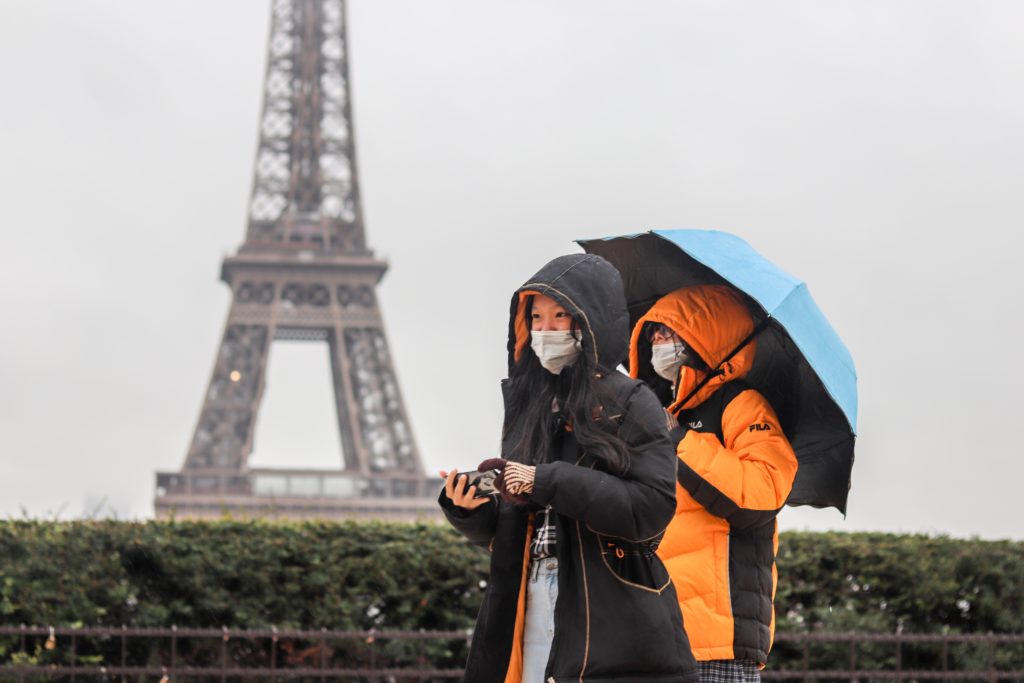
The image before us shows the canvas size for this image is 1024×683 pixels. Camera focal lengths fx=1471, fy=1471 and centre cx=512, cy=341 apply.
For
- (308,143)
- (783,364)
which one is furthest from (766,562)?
(308,143)

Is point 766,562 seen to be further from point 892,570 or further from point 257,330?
point 257,330

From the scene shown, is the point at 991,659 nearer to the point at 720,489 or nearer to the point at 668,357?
the point at 668,357

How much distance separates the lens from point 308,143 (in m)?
46.5

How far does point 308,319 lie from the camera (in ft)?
143

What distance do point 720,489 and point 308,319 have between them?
40593 mm

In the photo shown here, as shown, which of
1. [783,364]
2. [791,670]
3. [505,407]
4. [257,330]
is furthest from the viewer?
[257,330]

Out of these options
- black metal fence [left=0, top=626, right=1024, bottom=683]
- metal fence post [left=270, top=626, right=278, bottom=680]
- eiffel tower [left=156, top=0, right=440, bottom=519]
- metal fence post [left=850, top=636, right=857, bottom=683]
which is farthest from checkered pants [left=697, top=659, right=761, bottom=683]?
eiffel tower [left=156, top=0, right=440, bottom=519]

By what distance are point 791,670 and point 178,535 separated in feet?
10.6

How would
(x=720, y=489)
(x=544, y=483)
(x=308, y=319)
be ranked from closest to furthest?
(x=544, y=483), (x=720, y=489), (x=308, y=319)

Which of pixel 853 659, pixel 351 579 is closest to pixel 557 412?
pixel 351 579

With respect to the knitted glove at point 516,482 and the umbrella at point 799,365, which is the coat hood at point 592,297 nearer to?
the knitted glove at point 516,482

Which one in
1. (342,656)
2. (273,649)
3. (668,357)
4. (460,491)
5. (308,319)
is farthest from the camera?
(308,319)

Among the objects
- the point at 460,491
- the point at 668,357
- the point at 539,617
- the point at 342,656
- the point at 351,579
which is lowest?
the point at 342,656

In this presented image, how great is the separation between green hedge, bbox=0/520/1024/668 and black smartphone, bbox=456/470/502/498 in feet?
14.5
